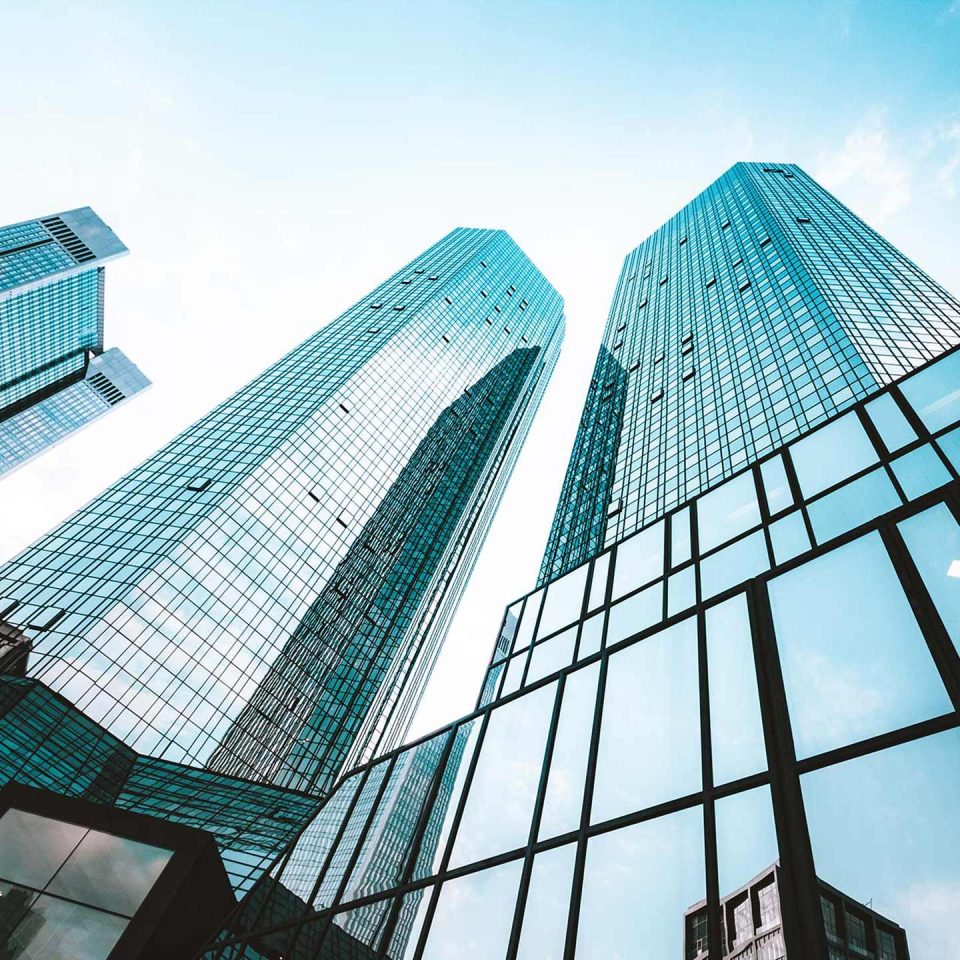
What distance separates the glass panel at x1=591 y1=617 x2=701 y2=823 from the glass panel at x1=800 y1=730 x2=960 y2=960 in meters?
1.98

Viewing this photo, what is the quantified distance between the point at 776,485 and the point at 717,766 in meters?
7.75

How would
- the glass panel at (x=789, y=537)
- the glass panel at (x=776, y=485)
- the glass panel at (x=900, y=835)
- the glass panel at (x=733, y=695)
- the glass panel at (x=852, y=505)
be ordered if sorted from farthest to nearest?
1. the glass panel at (x=776, y=485)
2. the glass panel at (x=789, y=537)
3. the glass panel at (x=852, y=505)
4. the glass panel at (x=733, y=695)
5. the glass panel at (x=900, y=835)

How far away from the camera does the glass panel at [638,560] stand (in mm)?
15164

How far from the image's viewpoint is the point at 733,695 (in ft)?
31.0

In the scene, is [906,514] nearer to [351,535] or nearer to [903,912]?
[903,912]

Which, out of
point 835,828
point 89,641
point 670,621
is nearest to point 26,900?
point 670,621

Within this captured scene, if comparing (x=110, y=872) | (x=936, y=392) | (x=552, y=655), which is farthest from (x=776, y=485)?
(x=110, y=872)

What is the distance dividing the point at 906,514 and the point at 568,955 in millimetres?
8016

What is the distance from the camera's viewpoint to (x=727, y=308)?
75438mm

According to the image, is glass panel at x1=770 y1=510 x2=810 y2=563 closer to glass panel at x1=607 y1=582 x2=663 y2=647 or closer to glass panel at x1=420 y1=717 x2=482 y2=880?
glass panel at x1=607 y1=582 x2=663 y2=647

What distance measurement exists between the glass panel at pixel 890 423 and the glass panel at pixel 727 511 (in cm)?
284

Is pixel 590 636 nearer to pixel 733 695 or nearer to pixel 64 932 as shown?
pixel 733 695

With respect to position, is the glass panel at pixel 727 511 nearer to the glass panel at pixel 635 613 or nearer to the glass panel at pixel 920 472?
the glass panel at pixel 635 613

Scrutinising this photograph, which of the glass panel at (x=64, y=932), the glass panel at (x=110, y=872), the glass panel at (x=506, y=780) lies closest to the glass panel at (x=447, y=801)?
the glass panel at (x=506, y=780)
